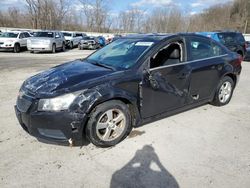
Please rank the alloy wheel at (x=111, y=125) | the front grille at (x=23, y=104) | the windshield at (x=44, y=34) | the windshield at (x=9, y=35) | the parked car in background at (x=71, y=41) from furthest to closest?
the parked car in background at (x=71, y=41)
the windshield at (x=9, y=35)
the windshield at (x=44, y=34)
the alloy wheel at (x=111, y=125)
the front grille at (x=23, y=104)

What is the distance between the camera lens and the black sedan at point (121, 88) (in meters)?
2.94

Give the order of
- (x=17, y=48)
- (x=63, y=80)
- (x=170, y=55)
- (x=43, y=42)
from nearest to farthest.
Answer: (x=63, y=80) → (x=170, y=55) → (x=43, y=42) → (x=17, y=48)

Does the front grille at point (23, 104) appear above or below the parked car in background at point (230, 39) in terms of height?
below

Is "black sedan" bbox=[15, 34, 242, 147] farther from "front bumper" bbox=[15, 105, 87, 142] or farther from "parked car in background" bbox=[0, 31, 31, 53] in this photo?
"parked car in background" bbox=[0, 31, 31, 53]

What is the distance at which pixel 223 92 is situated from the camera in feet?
16.4

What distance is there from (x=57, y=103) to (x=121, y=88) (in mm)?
901

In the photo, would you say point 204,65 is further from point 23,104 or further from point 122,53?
point 23,104

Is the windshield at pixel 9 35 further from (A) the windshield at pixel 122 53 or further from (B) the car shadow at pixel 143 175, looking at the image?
(B) the car shadow at pixel 143 175

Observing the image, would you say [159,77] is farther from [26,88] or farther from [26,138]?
[26,138]

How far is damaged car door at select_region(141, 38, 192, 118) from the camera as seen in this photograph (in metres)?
3.52

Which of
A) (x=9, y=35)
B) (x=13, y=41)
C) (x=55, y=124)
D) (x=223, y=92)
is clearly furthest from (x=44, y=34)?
(x=55, y=124)

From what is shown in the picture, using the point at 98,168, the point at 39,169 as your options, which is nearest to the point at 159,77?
the point at 98,168

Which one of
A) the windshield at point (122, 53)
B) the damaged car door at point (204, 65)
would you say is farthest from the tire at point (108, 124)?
the damaged car door at point (204, 65)

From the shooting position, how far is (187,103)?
165 inches
